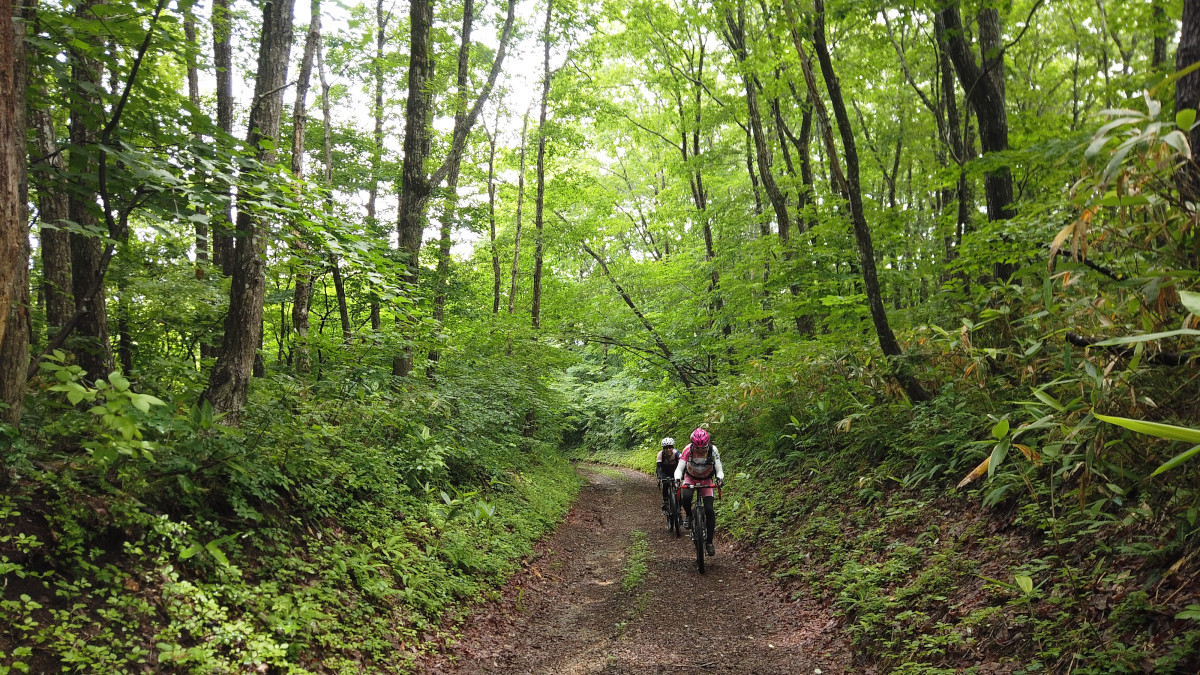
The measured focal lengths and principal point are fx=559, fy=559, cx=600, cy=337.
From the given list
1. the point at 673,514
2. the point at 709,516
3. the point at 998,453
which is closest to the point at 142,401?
the point at 998,453

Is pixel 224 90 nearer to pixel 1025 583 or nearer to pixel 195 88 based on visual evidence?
pixel 195 88

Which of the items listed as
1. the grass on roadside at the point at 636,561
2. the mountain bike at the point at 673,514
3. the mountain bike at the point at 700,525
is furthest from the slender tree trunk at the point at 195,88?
the mountain bike at the point at 673,514

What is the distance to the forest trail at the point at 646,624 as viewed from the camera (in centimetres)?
489

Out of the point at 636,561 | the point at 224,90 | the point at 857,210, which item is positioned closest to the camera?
the point at 857,210

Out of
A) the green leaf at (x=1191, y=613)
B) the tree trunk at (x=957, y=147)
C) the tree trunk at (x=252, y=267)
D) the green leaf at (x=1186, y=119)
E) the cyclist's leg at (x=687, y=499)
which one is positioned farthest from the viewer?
the tree trunk at (x=957, y=147)

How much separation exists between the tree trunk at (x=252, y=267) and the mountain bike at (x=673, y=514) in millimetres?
6702

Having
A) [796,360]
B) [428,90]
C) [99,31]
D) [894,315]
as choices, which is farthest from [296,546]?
[894,315]

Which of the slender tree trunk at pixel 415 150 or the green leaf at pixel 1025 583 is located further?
the slender tree trunk at pixel 415 150

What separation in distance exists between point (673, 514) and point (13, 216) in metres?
8.84

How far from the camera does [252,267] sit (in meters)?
5.45

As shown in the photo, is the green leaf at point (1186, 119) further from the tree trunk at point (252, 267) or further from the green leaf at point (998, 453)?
the tree trunk at point (252, 267)

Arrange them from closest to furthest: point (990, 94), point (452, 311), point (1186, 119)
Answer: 1. point (1186, 119)
2. point (990, 94)
3. point (452, 311)

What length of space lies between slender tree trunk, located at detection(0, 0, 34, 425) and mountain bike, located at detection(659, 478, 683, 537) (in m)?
8.13

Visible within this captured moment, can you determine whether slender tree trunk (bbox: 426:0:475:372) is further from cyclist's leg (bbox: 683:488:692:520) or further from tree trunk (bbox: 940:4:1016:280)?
tree trunk (bbox: 940:4:1016:280)
